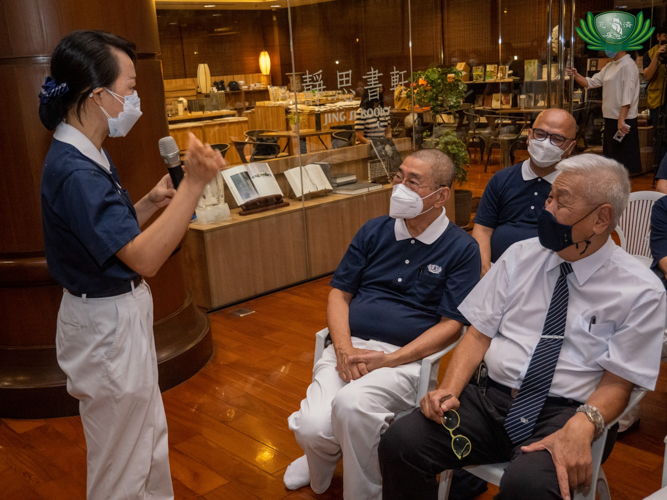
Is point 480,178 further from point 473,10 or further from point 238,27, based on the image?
point 238,27

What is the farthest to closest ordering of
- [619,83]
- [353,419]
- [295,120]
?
[619,83] < [295,120] < [353,419]

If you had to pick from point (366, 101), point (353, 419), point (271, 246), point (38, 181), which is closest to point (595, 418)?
point (353, 419)

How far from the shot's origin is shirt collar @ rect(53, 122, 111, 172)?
1.83 meters

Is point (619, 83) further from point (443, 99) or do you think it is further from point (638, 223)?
point (638, 223)

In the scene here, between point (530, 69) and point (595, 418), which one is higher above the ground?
point (530, 69)

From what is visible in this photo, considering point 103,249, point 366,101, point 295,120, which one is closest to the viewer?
point 103,249

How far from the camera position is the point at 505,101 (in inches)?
273

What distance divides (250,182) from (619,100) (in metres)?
4.97

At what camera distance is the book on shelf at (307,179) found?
5.22 m

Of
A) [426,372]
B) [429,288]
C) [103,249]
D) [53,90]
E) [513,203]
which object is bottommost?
[426,372]

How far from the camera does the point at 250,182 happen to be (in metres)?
4.97

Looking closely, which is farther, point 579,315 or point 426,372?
point 426,372

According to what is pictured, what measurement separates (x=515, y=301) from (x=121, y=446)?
1.32 meters

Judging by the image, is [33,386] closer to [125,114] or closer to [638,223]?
[125,114]
